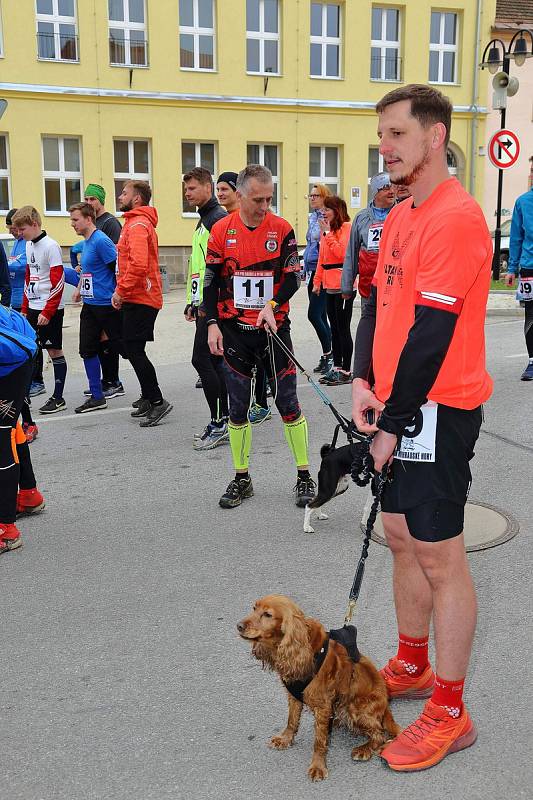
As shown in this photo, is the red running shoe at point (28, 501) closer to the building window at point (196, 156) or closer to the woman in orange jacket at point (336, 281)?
the woman in orange jacket at point (336, 281)

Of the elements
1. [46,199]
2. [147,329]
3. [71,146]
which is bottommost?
[147,329]

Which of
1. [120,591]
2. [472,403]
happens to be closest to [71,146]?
[120,591]

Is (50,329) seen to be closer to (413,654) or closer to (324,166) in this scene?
(413,654)

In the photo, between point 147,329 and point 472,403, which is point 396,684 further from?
point 147,329

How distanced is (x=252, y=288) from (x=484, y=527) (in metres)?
2.10

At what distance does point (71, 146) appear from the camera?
23.6 m

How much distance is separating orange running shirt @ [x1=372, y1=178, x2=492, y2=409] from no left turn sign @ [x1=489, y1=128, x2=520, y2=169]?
13457 millimetres

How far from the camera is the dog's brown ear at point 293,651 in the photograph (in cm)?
252

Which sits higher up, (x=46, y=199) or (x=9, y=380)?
(x=46, y=199)

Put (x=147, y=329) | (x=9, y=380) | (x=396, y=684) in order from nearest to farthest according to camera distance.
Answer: (x=396, y=684), (x=9, y=380), (x=147, y=329)

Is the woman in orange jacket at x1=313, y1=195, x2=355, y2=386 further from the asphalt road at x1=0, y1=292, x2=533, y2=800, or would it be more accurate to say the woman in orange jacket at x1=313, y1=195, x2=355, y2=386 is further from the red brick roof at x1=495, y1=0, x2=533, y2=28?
the red brick roof at x1=495, y1=0, x2=533, y2=28

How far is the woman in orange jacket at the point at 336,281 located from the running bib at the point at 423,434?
6457 millimetres

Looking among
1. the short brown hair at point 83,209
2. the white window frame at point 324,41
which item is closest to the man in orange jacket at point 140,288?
the short brown hair at point 83,209

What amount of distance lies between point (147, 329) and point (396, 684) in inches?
208
